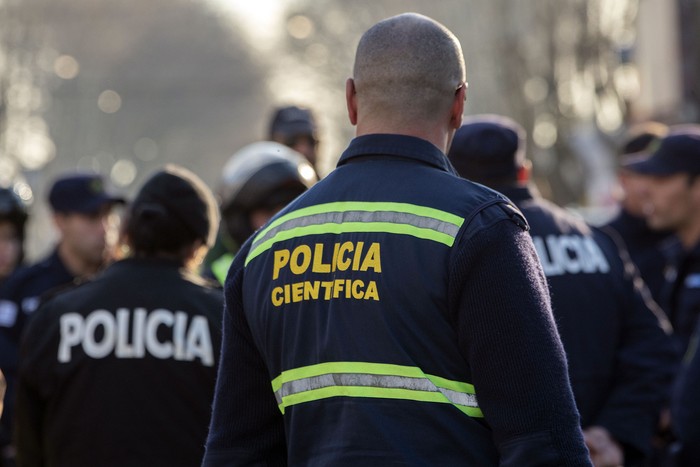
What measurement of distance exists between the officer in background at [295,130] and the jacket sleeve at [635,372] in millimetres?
3269

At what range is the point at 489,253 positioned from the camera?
359cm

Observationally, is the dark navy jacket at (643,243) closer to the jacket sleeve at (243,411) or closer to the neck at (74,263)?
the neck at (74,263)

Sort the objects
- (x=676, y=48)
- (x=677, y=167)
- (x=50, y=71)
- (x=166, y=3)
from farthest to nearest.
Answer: (x=166, y=3) → (x=50, y=71) → (x=676, y=48) → (x=677, y=167)

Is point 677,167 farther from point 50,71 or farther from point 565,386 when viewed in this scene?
point 50,71

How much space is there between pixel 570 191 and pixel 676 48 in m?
5.80

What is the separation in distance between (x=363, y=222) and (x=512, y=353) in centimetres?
53

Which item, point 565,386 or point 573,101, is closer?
point 565,386

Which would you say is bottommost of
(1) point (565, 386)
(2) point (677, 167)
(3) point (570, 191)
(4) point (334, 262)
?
(3) point (570, 191)

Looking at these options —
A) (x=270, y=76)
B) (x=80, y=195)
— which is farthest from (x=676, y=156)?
(x=270, y=76)

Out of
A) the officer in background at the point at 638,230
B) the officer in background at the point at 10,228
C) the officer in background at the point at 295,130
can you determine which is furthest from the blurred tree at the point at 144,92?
the officer in background at the point at 638,230

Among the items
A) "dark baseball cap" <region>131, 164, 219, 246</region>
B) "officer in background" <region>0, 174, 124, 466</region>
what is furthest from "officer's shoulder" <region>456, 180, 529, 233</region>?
"officer in background" <region>0, 174, 124, 466</region>

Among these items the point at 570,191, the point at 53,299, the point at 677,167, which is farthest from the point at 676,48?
the point at 53,299

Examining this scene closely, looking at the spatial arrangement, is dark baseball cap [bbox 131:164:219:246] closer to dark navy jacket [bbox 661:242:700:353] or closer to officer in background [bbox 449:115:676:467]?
officer in background [bbox 449:115:676:467]

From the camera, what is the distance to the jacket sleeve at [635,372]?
5730mm
